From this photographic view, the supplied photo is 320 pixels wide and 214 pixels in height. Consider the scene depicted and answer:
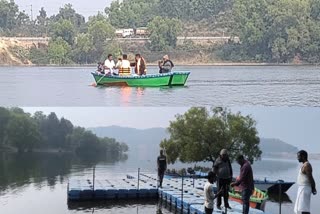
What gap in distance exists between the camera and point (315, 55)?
70.7 metres

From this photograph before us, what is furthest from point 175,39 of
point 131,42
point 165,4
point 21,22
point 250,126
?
point 250,126

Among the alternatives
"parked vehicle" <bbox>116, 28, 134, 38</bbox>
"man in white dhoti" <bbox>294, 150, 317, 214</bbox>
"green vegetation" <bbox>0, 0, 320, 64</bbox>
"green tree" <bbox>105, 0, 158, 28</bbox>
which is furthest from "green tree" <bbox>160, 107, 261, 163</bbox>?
"green tree" <bbox>105, 0, 158, 28</bbox>

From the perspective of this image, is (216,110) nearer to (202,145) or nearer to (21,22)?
(202,145)

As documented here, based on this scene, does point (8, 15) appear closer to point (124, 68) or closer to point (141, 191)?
point (124, 68)

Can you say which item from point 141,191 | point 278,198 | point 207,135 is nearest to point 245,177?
point 141,191

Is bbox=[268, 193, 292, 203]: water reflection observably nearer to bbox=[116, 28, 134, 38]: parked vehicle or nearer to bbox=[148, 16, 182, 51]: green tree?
bbox=[148, 16, 182, 51]: green tree

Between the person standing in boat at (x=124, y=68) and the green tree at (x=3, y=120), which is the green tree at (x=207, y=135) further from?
the green tree at (x=3, y=120)

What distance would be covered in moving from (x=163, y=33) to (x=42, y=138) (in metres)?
37.7

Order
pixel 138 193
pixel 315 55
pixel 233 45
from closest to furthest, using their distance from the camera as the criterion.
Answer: pixel 138 193 < pixel 315 55 < pixel 233 45

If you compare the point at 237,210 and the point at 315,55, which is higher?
the point at 315,55

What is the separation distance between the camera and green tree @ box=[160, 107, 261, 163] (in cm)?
2761

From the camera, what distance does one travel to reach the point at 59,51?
6506 centimetres

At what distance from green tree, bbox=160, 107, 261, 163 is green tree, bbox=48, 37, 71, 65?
38.0 m

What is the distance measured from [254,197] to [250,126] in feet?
44.7
